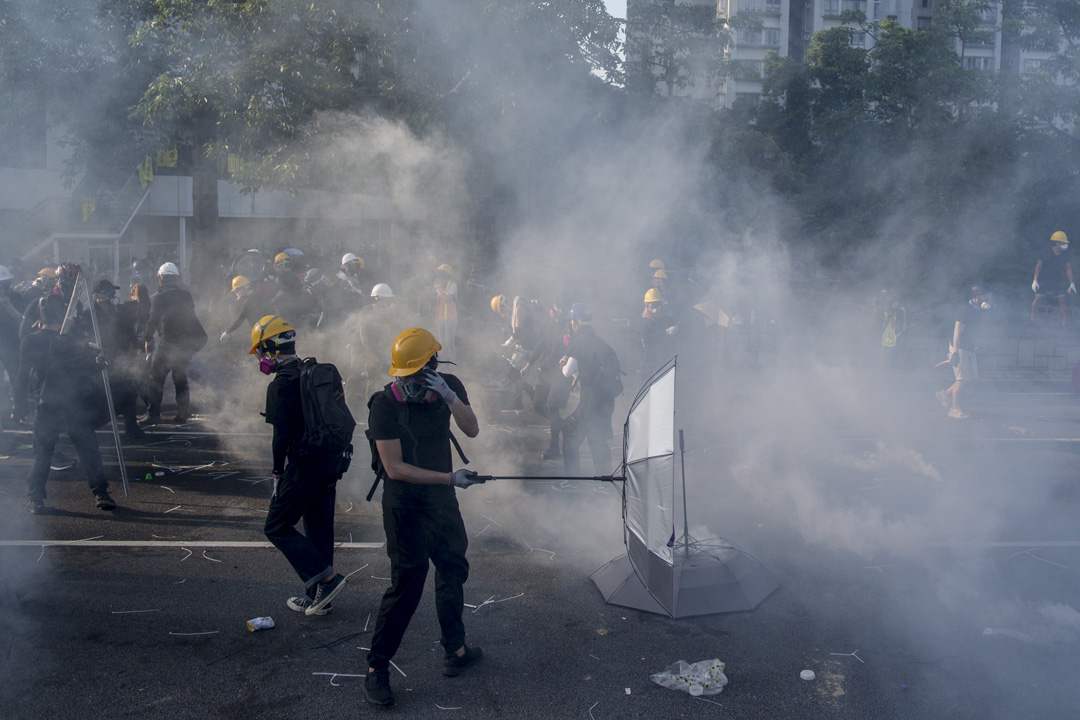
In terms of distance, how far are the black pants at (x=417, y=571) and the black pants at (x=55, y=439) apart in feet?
9.75

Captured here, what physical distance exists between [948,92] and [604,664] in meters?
16.1

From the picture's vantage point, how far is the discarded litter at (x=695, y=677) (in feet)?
10.4

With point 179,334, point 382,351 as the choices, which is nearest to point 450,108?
point 382,351

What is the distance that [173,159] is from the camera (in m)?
15.1

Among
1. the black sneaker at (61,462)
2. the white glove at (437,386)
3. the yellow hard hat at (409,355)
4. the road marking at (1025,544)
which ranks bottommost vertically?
the road marking at (1025,544)

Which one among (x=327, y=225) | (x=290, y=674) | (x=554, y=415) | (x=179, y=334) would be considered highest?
(x=327, y=225)

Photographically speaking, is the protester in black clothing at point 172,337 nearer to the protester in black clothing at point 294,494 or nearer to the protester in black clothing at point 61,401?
the protester in black clothing at point 61,401

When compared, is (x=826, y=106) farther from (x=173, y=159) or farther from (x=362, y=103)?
(x=173, y=159)

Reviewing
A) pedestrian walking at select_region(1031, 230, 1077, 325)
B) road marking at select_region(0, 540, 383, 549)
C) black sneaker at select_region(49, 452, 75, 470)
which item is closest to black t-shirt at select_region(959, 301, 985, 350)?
pedestrian walking at select_region(1031, 230, 1077, 325)

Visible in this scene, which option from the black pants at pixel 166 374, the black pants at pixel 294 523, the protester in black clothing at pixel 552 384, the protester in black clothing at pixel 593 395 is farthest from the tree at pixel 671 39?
the black pants at pixel 294 523

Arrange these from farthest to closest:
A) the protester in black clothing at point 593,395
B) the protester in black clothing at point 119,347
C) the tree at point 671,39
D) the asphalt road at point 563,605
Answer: the tree at point 671,39 → the protester in black clothing at point 119,347 → the protester in black clothing at point 593,395 → the asphalt road at point 563,605

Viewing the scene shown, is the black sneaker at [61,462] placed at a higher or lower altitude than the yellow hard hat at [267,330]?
lower

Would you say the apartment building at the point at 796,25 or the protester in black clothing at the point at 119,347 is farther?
the apartment building at the point at 796,25

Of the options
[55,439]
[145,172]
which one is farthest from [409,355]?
[145,172]
